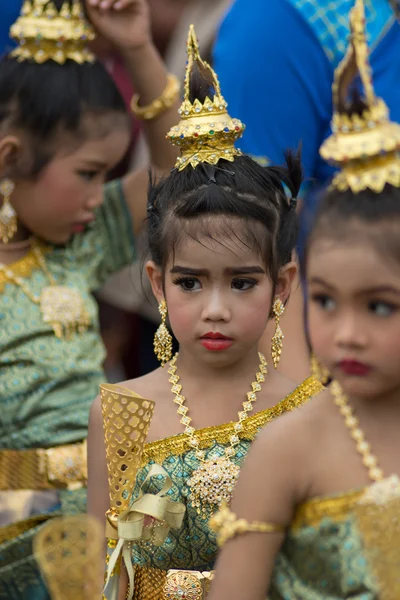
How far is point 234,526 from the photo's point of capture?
2248mm

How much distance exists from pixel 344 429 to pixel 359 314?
0.23m

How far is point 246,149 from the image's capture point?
393 cm

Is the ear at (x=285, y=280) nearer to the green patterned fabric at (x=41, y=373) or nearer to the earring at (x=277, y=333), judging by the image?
the earring at (x=277, y=333)

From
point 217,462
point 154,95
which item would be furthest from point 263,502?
point 154,95

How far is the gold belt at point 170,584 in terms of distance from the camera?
117 inches

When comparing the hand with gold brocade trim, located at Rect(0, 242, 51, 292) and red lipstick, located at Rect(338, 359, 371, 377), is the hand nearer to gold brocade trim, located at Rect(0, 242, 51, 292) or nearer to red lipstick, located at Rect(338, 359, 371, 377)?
gold brocade trim, located at Rect(0, 242, 51, 292)

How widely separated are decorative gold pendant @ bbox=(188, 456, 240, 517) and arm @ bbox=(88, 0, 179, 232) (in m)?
1.53

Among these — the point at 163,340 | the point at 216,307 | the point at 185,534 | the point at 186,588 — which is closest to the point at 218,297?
the point at 216,307

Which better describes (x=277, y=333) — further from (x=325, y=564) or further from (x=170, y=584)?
(x=325, y=564)

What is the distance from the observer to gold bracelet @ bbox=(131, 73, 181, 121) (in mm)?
4180

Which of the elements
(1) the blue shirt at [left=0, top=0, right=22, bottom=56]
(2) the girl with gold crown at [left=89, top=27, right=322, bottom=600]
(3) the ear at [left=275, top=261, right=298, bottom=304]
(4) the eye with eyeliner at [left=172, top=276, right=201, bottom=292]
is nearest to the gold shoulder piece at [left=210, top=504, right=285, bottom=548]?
(2) the girl with gold crown at [left=89, top=27, right=322, bottom=600]

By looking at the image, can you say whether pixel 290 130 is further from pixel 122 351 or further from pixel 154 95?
pixel 122 351

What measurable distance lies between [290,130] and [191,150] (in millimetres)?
842

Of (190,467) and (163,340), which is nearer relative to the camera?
(190,467)
